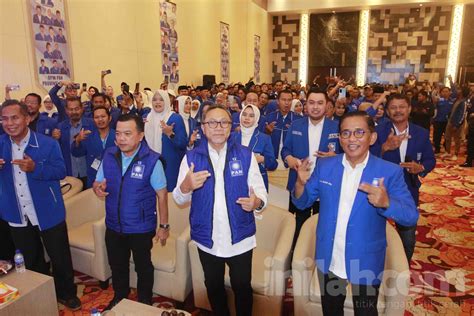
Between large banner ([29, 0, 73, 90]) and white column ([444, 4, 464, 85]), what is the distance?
1542cm

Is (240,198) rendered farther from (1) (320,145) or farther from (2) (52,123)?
(2) (52,123)

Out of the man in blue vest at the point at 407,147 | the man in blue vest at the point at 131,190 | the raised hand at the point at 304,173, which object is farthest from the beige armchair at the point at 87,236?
the man in blue vest at the point at 407,147

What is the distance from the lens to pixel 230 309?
2430 mm

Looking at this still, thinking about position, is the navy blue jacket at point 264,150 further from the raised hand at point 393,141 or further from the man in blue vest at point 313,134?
the raised hand at point 393,141

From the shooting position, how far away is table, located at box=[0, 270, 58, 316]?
194cm

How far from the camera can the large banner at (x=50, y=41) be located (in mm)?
5496

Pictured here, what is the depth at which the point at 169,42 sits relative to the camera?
29.9 feet

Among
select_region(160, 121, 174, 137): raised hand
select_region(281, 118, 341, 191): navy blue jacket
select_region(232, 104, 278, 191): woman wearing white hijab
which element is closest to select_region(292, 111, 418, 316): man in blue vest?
select_region(281, 118, 341, 191): navy blue jacket

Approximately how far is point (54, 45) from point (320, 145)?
5113mm

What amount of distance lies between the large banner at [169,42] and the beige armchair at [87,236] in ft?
20.5

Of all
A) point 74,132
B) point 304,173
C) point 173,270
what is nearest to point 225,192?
point 304,173

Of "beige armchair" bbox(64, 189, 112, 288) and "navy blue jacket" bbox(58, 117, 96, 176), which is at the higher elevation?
"navy blue jacket" bbox(58, 117, 96, 176)

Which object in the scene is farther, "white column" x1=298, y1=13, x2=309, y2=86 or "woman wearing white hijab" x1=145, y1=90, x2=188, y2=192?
"white column" x1=298, y1=13, x2=309, y2=86

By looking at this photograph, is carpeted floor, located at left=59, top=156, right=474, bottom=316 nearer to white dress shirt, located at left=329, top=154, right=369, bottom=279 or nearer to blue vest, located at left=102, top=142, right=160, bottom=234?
blue vest, located at left=102, top=142, right=160, bottom=234
